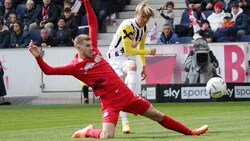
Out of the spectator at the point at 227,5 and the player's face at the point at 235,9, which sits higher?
the spectator at the point at 227,5

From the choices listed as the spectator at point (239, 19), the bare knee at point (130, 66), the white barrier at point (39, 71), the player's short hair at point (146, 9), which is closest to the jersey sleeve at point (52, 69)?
the player's short hair at point (146, 9)

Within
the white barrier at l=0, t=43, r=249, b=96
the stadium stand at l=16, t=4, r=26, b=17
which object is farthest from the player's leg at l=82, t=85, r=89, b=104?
the stadium stand at l=16, t=4, r=26, b=17

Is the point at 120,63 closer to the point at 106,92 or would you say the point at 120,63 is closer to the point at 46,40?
the point at 106,92

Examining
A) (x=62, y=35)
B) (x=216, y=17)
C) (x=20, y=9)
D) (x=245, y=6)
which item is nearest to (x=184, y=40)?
(x=216, y=17)

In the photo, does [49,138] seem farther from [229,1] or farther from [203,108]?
[229,1]

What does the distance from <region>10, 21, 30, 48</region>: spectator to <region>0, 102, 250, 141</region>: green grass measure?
6488 millimetres

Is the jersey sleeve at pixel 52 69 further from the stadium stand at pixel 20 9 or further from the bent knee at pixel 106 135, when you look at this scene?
the stadium stand at pixel 20 9

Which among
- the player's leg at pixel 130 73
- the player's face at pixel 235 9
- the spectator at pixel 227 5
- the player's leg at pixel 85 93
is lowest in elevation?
the player's leg at pixel 85 93

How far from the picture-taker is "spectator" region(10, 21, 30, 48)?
3083 cm

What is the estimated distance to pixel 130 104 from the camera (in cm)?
1359

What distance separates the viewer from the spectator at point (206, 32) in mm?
28200

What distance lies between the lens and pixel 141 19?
15578mm

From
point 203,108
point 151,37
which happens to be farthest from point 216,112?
point 151,37

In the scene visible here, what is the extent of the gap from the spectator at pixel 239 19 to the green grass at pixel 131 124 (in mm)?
5456
